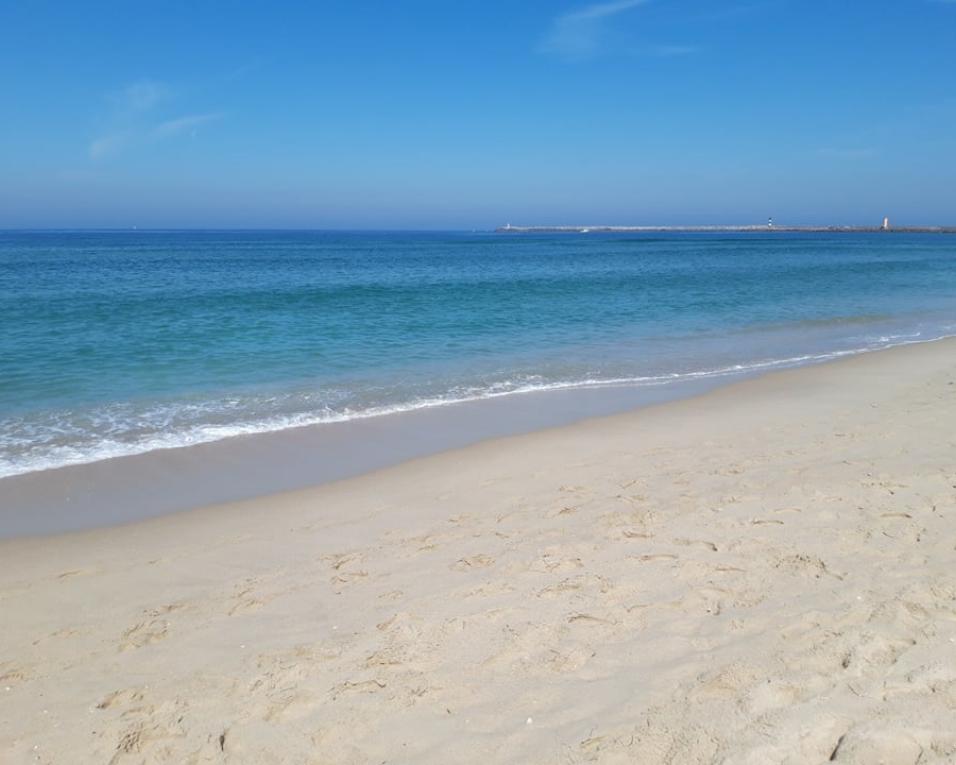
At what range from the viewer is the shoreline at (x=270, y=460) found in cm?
642

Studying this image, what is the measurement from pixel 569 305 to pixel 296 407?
48.1ft

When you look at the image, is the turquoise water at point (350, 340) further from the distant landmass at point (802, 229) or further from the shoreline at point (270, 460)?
the distant landmass at point (802, 229)

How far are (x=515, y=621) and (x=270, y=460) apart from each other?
14.8 ft

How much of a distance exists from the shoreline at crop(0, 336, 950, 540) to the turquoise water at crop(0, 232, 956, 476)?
15.8 inches

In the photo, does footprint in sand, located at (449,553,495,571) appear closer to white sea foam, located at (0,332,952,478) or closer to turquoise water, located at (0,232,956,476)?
white sea foam, located at (0,332,952,478)

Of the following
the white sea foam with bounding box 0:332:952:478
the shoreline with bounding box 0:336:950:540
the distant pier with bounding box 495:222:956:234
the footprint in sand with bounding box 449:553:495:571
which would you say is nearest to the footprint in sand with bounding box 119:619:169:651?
the footprint in sand with bounding box 449:553:495:571

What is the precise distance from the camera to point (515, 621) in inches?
159

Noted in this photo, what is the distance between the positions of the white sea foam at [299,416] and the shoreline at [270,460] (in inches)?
4.9

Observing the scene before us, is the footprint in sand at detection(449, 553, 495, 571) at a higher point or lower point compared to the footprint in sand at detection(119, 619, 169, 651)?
higher

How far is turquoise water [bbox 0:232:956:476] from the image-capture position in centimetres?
973

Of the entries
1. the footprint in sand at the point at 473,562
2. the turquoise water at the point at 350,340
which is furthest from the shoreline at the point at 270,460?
the footprint in sand at the point at 473,562

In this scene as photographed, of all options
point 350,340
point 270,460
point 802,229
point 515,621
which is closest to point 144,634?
point 515,621

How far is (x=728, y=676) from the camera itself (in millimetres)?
3400

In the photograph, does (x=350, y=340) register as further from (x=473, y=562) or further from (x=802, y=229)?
(x=802, y=229)
